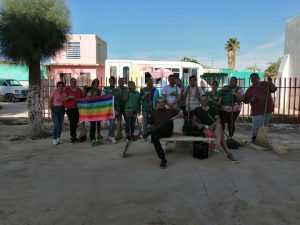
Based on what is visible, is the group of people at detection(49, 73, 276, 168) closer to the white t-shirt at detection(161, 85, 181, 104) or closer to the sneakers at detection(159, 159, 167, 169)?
the white t-shirt at detection(161, 85, 181, 104)

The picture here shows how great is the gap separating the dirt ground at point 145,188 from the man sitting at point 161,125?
32cm

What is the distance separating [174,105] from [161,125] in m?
1.30

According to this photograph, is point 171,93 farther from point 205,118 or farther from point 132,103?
point 205,118

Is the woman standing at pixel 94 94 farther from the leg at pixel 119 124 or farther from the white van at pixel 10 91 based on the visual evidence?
the white van at pixel 10 91

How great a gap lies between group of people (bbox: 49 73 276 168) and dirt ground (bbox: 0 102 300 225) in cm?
61

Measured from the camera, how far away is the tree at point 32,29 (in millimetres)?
9211

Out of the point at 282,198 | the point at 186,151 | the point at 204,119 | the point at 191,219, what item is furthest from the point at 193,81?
the point at 191,219

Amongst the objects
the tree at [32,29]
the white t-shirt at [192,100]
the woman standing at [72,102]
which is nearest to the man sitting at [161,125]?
the white t-shirt at [192,100]

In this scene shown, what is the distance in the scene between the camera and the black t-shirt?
751 centimetres

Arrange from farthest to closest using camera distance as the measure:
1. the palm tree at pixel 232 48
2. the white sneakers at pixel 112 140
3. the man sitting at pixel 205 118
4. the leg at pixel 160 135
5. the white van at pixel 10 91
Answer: the palm tree at pixel 232 48 → the white van at pixel 10 91 → the white sneakers at pixel 112 140 → the man sitting at pixel 205 118 → the leg at pixel 160 135

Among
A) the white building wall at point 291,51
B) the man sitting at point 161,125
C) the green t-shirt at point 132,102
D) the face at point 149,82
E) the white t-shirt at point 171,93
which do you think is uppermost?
the white building wall at point 291,51

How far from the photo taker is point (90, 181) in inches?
227

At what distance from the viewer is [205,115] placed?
24.7 ft

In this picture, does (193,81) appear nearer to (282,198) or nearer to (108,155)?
(108,155)
